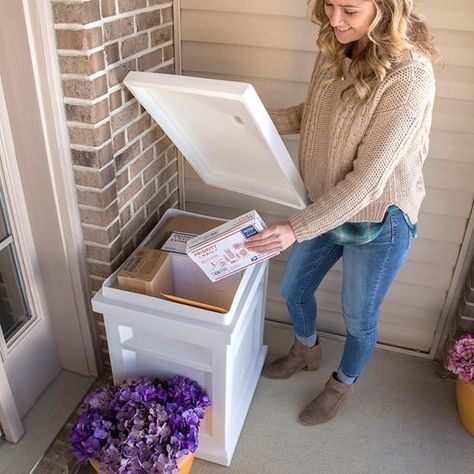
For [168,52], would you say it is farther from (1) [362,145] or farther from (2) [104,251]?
(1) [362,145]

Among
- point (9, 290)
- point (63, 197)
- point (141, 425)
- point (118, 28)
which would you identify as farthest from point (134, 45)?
point (141, 425)

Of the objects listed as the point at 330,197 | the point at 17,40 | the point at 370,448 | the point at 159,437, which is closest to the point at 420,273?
the point at 370,448

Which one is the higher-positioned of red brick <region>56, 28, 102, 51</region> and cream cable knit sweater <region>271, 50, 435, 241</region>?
red brick <region>56, 28, 102, 51</region>

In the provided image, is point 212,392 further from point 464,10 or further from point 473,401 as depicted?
point 464,10

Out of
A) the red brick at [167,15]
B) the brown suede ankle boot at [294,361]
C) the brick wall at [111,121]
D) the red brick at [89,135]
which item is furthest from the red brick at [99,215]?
the brown suede ankle boot at [294,361]

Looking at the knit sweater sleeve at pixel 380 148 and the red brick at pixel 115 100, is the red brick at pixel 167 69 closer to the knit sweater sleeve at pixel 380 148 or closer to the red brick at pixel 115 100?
the red brick at pixel 115 100

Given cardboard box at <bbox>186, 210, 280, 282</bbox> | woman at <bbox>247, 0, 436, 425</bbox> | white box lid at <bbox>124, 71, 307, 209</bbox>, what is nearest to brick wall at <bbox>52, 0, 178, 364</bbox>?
white box lid at <bbox>124, 71, 307, 209</bbox>

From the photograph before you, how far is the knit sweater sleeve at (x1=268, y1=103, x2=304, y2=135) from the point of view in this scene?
1759 millimetres

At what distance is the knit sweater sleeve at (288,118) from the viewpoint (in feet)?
5.77

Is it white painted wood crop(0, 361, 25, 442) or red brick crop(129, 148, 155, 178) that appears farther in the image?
red brick crop(129, 148, 155, 178)

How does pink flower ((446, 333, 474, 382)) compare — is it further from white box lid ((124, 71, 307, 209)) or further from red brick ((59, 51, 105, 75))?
red brick ((59, 51, 105, 75))

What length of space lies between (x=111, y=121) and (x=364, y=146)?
77cm

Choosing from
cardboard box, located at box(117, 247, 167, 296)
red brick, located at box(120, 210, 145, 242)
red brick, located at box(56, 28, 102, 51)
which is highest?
red brick, located at box(56, 28, 102, 51)

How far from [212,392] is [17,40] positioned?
1.20 meters
